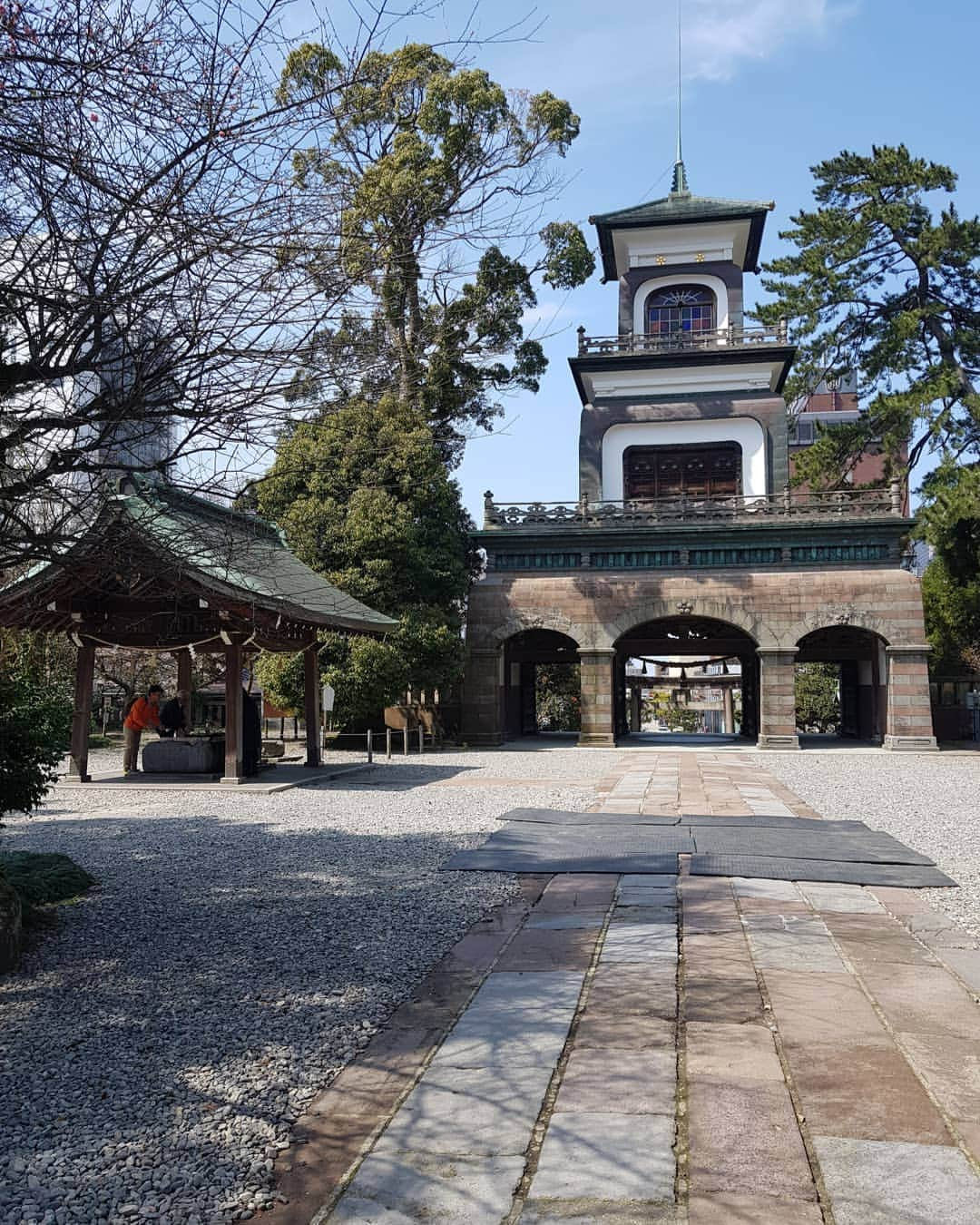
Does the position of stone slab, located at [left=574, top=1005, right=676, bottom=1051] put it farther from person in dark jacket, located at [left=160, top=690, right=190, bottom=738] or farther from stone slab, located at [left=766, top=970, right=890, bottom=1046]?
person in dark jacket, located at [left=160, top=690, right=190, bottom=738]

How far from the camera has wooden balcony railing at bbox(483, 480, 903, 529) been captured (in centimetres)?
2294

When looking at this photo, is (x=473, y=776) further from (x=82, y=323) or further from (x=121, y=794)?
(x=82, y=323)

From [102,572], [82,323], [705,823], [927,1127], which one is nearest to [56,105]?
[82,323]

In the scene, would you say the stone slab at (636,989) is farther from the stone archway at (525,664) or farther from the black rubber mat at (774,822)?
A: the stone archway at (525,664)

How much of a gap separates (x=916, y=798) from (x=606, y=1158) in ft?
36.4

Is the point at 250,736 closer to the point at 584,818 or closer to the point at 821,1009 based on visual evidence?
the point at 584,818

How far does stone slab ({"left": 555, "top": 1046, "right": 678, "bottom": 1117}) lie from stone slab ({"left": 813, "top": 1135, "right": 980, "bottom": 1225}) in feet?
1.84

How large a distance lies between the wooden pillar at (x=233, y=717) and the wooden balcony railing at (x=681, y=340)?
51.6 feet

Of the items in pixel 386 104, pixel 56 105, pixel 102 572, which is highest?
pixel 386 104

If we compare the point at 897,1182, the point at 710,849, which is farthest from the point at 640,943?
the point at 710,849

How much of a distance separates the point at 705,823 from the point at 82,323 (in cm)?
768

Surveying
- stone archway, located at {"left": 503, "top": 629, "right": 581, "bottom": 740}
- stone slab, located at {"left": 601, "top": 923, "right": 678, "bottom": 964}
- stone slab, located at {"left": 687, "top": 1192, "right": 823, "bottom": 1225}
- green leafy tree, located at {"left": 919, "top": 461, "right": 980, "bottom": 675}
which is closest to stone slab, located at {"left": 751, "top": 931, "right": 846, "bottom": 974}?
stone slab, located at {"left": 601, "top": 923, "right": 678, "bottom": 964}

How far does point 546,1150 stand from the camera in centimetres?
296

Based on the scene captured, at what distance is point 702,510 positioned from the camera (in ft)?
76.7
